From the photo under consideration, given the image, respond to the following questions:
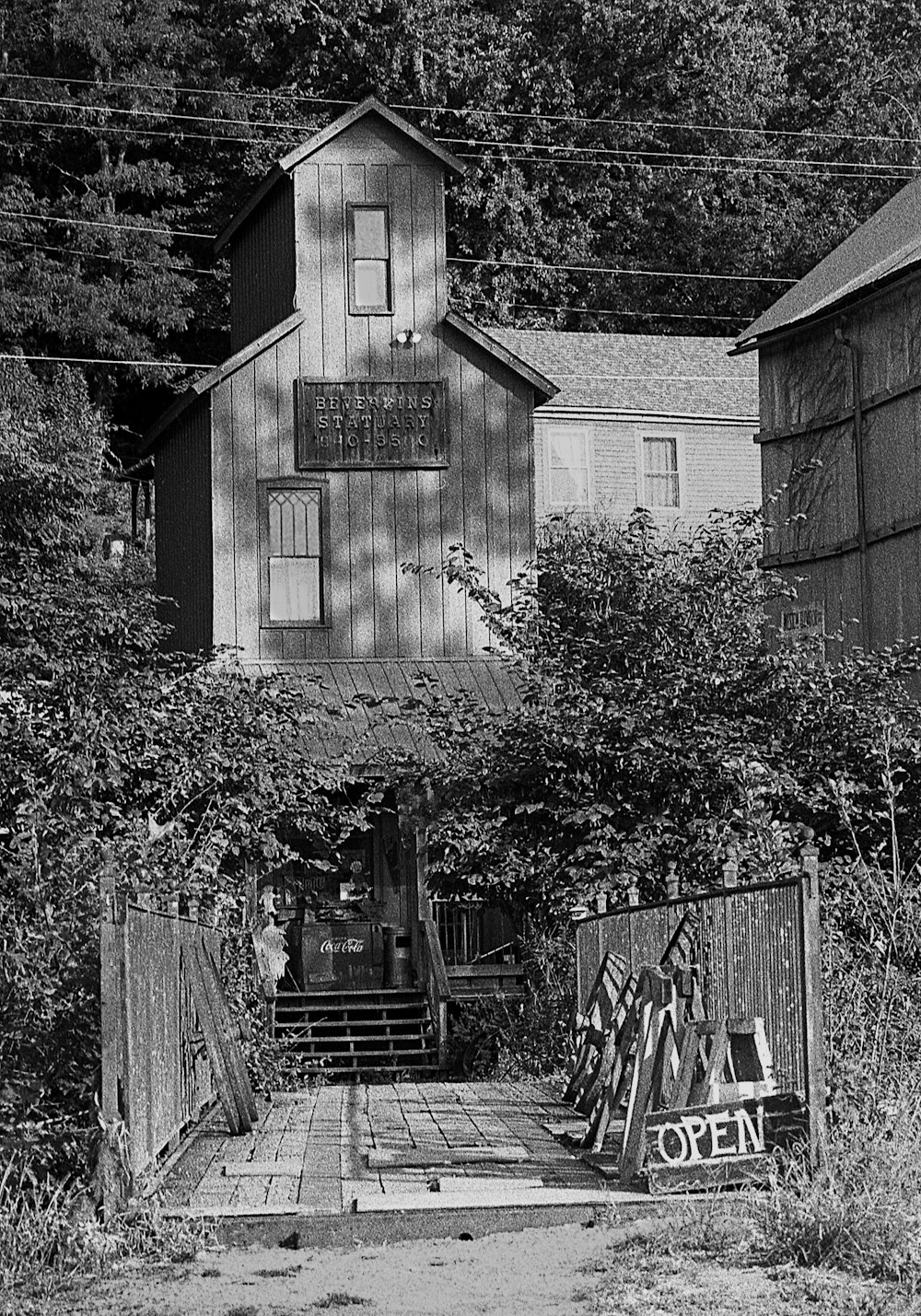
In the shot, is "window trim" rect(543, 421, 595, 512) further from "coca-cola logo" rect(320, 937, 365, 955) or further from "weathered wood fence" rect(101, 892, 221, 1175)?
"weathered wood fence" rect(101, 892, 221, 1175)

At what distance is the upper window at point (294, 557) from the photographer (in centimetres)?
2545

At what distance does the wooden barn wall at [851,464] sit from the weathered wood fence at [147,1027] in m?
12.6

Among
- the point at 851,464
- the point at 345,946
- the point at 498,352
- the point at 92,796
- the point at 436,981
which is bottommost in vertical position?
the point at 436,981

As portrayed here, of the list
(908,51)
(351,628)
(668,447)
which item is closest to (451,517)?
(351,628)

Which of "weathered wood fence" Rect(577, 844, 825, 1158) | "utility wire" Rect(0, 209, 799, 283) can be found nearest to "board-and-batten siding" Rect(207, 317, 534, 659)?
"weathered wood fence" Rect(577, 844, 825, 1158)

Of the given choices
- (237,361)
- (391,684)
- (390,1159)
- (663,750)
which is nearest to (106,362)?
(237,361)

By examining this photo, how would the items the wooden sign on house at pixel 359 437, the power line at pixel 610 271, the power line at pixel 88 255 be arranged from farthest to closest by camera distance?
the power line at pixel 610 271 → the power line at pixel 88 255 → the wooden sign on house at pixel 359 437

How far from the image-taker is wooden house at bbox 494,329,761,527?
118 ft

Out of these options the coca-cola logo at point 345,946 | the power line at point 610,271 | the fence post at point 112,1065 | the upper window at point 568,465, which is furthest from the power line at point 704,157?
the fence post at point 112,1065

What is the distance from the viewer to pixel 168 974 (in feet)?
35.3

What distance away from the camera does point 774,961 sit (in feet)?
31.2

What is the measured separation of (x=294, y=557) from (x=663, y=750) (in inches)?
379

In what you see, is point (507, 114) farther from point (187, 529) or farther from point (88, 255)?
point (187, 529)

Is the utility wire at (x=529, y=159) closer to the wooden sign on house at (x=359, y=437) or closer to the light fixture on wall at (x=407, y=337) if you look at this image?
the wooden sign on house at (x=359, y=437)
